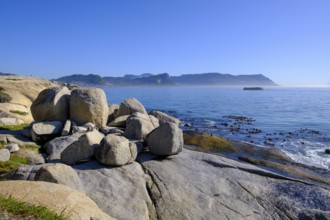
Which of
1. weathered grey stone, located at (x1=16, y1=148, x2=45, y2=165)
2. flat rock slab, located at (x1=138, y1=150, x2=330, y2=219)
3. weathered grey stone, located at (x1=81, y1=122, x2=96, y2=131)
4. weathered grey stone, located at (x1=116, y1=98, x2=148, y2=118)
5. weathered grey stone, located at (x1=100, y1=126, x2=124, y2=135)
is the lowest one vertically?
flat rock slab, located at (x1=138, y1=150, x2=330, y2=219)

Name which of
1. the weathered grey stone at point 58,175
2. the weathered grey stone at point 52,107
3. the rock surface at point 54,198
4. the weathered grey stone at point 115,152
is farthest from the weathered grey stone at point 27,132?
the rock surface at point 54,198

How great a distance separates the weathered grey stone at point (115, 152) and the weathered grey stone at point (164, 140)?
64.5 inches

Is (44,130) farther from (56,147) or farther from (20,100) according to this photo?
(20,100)

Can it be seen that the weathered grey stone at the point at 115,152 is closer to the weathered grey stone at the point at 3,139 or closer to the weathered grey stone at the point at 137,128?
the weathered grey stone at the point at 137,128

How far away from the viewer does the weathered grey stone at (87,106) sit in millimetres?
20328

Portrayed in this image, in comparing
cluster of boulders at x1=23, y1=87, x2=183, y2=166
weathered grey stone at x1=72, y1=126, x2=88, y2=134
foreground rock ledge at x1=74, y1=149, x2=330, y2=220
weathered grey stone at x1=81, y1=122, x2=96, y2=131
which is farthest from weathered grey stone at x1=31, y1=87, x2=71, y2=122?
foreground rock ledge at x1=74, y1=149, x2=330, y2=220

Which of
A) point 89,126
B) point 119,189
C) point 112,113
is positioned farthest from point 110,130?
point 119,189

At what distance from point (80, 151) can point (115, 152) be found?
2021mm

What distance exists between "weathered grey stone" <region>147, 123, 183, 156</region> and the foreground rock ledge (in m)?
0.43

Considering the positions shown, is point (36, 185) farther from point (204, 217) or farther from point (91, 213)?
point (204, 217)

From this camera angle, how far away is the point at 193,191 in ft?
44.9

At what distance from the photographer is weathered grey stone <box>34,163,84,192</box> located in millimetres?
11008

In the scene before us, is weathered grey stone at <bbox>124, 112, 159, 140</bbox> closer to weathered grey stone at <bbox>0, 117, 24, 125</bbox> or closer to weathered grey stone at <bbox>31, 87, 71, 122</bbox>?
weathered grey stone at <bbox>31, 87, 71, 122</bbox>

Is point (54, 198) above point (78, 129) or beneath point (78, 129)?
above
